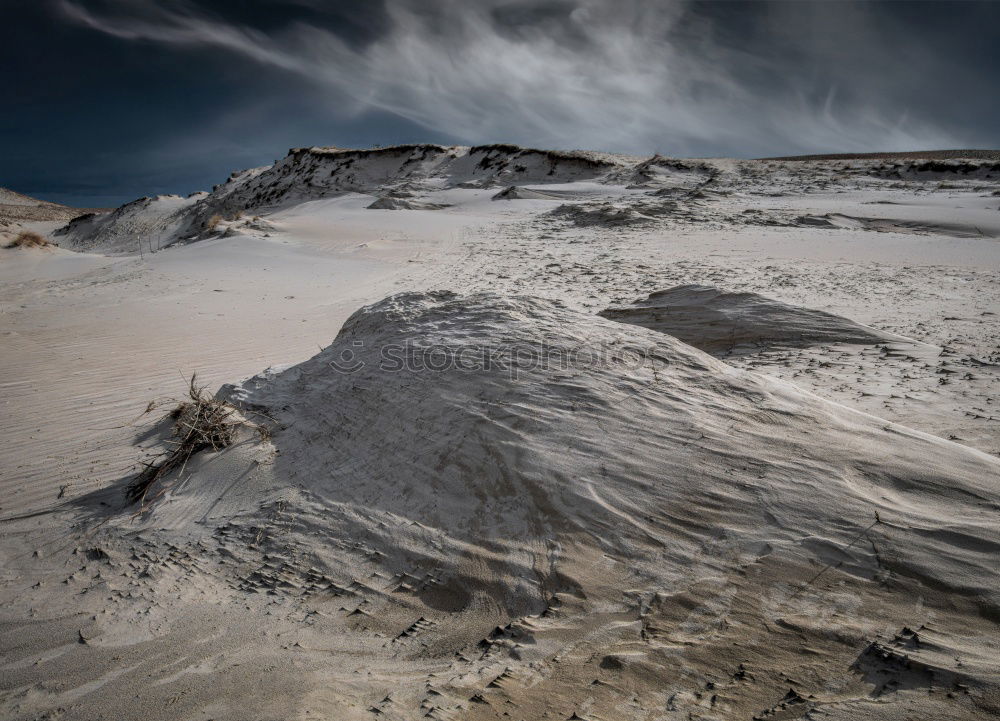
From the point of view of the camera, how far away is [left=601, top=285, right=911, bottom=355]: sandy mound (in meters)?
4.44

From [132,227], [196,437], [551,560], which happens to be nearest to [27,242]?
[132,227]

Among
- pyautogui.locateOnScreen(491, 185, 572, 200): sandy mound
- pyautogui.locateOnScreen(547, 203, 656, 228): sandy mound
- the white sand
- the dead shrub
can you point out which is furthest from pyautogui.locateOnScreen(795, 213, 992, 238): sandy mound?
the dead shrub

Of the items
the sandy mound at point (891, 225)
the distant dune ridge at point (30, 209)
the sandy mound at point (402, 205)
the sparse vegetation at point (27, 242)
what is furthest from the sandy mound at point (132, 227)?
the sandy mound at point (891, 225)

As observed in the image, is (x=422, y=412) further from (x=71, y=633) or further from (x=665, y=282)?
(x=665, y=282)

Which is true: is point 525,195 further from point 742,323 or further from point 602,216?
point 742,323

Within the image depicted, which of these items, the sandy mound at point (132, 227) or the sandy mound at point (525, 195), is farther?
the sandy mound at point (132, 227)

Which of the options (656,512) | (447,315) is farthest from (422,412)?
(656,512)

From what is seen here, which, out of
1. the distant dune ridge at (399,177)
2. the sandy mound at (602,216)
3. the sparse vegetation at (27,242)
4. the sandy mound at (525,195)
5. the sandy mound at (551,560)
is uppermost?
the distant dune ridge at (399,177)

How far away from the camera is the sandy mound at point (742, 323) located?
4.44 meters

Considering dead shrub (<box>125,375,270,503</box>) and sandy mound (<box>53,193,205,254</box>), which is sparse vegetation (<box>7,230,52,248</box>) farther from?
dead shrub (<box>125,375,270,503</box>)

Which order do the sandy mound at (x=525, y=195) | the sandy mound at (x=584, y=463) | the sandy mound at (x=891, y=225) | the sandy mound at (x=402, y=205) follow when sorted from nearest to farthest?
1. the sandy mound at (x=584, y=463)
2. the sandy mound at (x=891, y=225)
3. the sandy mound at (x=525, y=195)
4. the sandy mound at (x=402, y=205)

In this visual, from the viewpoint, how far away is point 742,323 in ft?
15.0

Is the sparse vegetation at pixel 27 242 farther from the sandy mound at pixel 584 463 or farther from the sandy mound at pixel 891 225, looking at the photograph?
the sandy mound at pixel 891 225

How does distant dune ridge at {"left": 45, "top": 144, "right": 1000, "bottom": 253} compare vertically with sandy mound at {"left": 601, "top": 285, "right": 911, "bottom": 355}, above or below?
above
